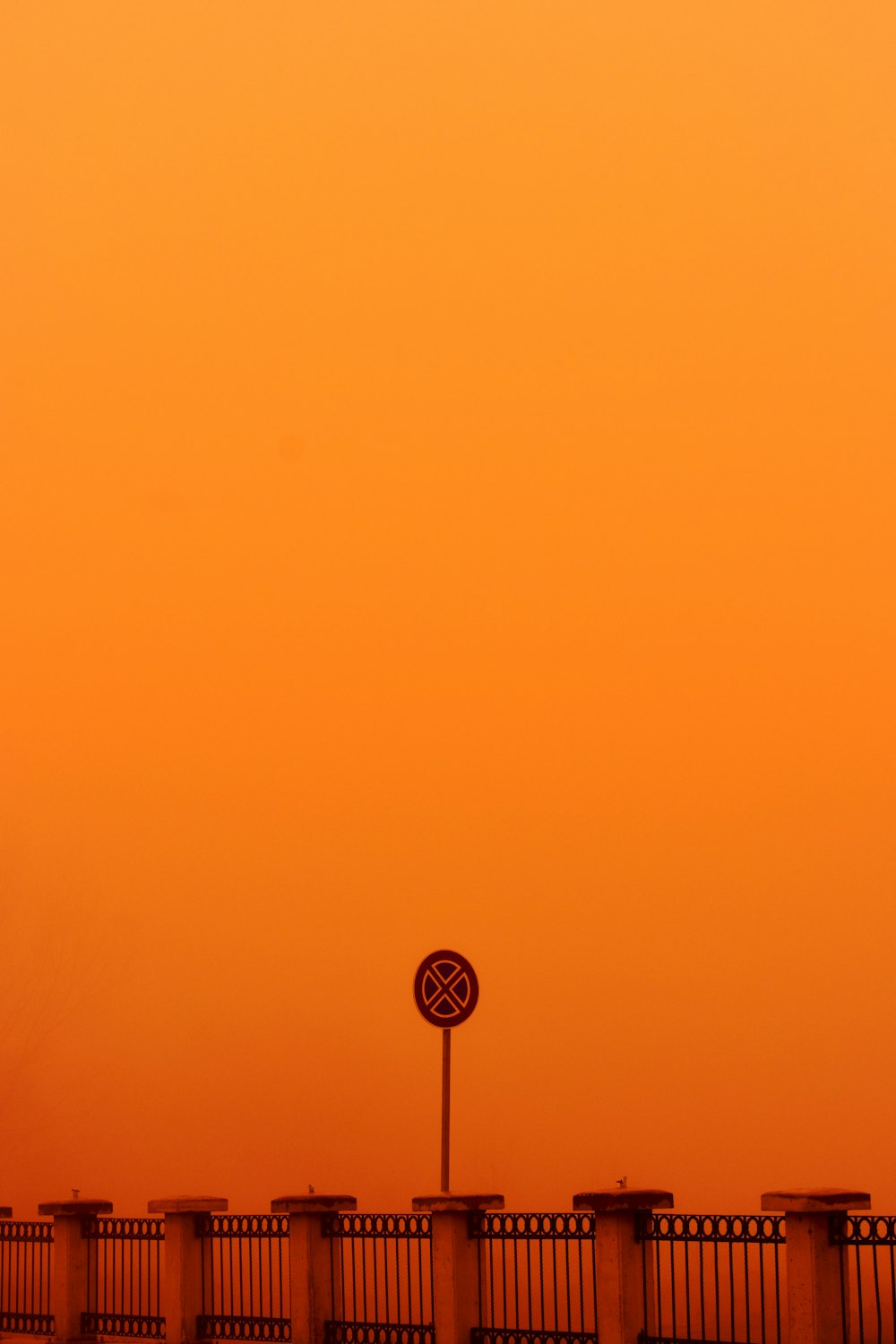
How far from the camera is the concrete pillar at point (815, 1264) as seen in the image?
360 inches

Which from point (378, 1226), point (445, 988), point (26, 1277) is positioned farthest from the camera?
point (26, 1277)

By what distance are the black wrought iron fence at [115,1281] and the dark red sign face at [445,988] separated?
3090mm

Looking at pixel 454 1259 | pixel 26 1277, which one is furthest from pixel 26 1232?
pixel 454 1259

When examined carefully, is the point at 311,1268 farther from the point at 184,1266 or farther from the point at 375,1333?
the point at 184,1266

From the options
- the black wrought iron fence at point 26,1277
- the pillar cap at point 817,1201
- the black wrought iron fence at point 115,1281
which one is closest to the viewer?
the pillar cap at point 817,1201

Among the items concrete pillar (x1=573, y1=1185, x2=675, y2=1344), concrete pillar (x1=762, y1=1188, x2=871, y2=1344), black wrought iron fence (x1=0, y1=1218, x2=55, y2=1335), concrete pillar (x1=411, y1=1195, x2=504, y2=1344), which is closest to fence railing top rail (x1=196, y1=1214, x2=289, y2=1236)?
concrete pillar (x1=411, y1=1195, x2=504, y2=1344)

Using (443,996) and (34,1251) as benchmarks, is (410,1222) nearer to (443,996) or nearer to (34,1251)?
(443,996)

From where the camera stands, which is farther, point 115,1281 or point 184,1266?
point 115,1281

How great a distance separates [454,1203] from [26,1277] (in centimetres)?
529

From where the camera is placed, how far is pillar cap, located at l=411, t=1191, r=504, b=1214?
10852mm

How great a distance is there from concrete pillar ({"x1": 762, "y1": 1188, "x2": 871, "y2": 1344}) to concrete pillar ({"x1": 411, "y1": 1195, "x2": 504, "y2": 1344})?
7.12 ft

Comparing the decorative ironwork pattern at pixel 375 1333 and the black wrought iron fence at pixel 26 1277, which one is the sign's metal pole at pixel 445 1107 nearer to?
the decorative ironwork pattern at pixel 375 1333

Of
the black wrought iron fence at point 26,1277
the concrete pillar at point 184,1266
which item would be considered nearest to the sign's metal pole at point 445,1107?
the concrete pillar at point 184,1266

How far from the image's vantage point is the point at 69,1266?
13.7 m
